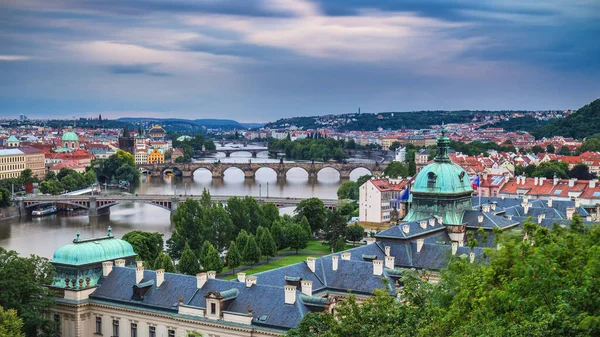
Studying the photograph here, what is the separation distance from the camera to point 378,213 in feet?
260

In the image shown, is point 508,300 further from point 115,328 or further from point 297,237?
point 297,237

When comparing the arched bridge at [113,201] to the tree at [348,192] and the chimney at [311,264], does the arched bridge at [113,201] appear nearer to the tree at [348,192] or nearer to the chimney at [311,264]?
the tree at [348,192]

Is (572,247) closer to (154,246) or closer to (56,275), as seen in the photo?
(56,275)

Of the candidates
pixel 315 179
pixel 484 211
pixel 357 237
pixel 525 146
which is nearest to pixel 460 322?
pixel 484 211

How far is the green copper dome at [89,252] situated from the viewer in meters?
33.1

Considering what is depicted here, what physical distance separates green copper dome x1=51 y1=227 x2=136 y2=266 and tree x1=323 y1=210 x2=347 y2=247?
28240 millimetres

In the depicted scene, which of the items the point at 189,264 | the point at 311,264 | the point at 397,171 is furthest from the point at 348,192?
the point at 311,264

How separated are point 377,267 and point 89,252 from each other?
12086 mm

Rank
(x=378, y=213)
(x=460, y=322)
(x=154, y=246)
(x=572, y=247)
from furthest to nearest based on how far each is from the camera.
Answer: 1. (x=378, y=213)
2. (x=154, y=246)
3. (x=460, y=322)
4. (x=572, y=247)

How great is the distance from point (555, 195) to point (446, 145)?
3161 cm

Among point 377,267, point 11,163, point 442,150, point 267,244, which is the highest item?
point 442,150

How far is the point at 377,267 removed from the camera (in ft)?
109

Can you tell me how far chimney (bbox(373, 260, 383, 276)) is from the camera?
33062mm

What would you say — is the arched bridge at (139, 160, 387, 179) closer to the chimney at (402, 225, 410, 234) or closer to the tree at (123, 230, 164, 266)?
the tree at (123, 230, 164, 266)
